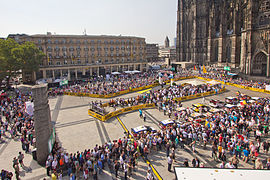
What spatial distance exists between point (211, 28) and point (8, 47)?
227 ft

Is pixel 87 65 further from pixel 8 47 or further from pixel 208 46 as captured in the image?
pixel 208 46

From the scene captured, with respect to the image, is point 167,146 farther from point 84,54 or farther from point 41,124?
point 84,54

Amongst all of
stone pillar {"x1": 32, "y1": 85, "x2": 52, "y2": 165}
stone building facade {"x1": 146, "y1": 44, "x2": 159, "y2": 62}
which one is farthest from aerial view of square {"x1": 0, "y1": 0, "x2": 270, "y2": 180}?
stone building facade {"x1": 146, "y1": 44, "x2": 159, "y2": 62}

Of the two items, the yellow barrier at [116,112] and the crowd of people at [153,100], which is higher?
the crowd of people at [153,100]

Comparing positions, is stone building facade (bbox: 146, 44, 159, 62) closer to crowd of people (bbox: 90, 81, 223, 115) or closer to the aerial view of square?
the aerial view of square

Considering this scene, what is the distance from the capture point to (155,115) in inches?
990

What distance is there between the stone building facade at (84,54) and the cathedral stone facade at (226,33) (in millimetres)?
25772

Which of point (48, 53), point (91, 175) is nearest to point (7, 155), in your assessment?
point (91, 175)

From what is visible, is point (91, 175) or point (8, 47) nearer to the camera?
point (91, 175)

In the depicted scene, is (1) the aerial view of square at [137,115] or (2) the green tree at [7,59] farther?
(2) the green tree at [7,59]

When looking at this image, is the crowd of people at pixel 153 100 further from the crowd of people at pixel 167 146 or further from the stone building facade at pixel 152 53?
the stone building facade at pixel 152 53

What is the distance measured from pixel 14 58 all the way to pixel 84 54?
24.2 m

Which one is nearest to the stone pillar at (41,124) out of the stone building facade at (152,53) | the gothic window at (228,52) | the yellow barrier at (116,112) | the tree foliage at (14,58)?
the yellow barrier at (116,112)

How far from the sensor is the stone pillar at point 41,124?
14.0 m
